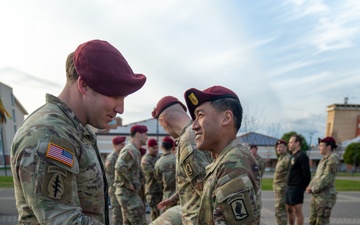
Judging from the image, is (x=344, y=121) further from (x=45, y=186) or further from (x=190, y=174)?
(x=45, y=186)


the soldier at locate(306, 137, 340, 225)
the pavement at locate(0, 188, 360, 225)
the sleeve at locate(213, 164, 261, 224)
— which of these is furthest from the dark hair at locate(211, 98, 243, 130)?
the pavement at locate(0, 188, 360, 225)

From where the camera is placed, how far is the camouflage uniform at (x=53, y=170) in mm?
1238

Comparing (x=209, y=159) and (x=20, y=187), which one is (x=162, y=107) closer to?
(x=209, y=159)

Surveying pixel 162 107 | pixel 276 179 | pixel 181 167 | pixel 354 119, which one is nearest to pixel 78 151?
pixel 181 167

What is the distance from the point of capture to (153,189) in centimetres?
748

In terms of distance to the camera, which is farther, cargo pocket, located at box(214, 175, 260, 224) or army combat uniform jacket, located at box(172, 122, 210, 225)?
army combat uniform jacket, located at box(172, 122, 210, 225)

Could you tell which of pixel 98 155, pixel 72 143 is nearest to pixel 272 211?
pixel 98 155

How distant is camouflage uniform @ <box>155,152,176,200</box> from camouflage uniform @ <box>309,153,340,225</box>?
114 inches

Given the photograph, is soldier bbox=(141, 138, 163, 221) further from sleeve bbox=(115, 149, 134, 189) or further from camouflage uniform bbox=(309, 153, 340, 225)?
camouflage uniform bbox=(309, 153, 340, 225)

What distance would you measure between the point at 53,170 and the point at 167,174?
5313 millimetres

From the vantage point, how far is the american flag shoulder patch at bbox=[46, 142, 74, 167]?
1.27 meters

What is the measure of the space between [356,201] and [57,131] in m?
13.2

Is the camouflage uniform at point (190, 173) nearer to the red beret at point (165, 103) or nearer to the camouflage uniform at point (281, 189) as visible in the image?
the red beret at point (165, 103)

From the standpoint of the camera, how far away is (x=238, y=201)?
177cm
